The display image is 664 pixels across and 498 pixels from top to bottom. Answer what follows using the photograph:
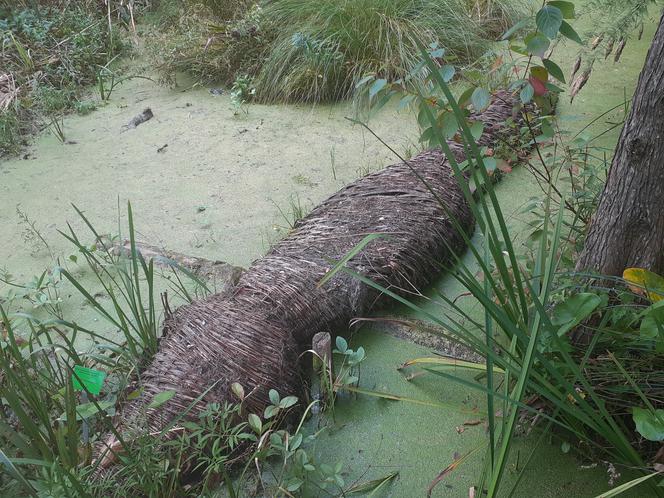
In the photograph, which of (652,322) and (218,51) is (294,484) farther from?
(218,51)

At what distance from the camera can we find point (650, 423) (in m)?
1.34

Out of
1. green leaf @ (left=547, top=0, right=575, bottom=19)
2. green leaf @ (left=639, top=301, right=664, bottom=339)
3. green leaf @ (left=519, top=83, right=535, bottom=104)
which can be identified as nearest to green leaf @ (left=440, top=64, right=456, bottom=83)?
green leaf @ (left=519, top=83, right=535, bottom=104)

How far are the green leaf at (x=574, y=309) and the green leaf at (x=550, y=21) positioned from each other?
595 millimetres

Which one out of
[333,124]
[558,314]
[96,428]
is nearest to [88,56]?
[333,124]

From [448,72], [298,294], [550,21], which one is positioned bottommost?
[298,294]

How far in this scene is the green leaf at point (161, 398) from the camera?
1.52 m

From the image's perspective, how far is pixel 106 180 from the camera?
2996mm

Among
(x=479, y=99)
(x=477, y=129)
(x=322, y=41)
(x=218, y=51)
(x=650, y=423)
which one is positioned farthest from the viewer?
(x=218, y=51)

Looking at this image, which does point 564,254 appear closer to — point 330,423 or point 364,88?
point 330,423

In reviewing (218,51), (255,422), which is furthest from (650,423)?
(218,51)

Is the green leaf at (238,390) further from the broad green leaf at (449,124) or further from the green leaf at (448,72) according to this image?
the green leaf at (448,72)

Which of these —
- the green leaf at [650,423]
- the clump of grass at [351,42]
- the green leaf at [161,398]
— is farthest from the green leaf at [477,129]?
the clump of grass at [351,42]

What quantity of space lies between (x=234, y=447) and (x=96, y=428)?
0.40 meters

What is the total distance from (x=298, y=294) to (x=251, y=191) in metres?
1.01
